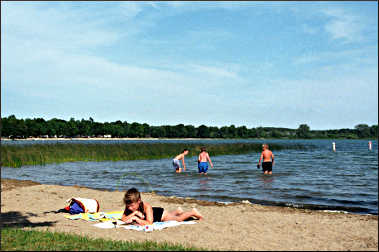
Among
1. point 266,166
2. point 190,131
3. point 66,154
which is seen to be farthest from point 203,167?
point 190,131

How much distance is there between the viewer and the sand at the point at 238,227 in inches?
275

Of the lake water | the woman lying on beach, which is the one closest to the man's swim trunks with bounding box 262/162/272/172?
the lake water

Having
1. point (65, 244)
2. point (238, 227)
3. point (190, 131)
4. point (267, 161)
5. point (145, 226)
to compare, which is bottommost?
point (238, 227)

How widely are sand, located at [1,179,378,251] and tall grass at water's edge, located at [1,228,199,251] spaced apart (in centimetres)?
62

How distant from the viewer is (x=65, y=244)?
616cm

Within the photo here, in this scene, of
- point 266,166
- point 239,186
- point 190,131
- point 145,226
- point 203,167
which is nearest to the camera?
point 145,226

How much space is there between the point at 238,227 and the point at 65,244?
389 cm

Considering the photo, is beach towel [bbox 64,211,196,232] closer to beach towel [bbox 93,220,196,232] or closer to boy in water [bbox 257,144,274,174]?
beach towel [bbox 93,220,196,232]

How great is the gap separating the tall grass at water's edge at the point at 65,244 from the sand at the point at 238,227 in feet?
2.03

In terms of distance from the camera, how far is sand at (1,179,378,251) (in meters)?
7.00

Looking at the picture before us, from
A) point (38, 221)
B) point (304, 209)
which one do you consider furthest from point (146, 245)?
point (304, 209)

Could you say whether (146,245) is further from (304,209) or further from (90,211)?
(304,209)

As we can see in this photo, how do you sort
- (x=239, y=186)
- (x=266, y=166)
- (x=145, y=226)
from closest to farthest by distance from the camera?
(x=145, y=226)
(x=239, y=186)
(x=266, y=166)

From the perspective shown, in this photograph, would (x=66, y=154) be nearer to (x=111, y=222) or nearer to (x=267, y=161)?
(x=267, y=161)
